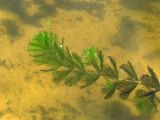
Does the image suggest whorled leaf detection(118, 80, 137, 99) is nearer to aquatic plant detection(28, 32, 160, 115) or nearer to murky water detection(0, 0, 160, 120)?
aquatic plant detection(28, 32, 160, 115)

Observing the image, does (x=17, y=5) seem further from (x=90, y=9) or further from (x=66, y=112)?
(x=66, y=112)

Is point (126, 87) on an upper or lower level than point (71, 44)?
lower

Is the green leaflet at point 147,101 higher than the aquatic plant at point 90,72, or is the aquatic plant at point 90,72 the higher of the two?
the aquatic plant at point 90,72

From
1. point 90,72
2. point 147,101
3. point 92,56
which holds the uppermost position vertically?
point 92,56

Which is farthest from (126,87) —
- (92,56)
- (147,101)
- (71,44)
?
(71,44)

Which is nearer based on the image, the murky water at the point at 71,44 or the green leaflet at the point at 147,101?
the green leaflet at the point at 147,101

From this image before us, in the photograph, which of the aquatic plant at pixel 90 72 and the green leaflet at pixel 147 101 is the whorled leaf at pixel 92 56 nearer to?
the aquatic plant at pixel 90 72

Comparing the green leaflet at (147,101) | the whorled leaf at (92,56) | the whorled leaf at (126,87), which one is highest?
the whorled leaf at (92,56)

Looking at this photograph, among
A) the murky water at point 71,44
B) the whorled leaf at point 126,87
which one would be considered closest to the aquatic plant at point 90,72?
the whorled leaf at point 126,87

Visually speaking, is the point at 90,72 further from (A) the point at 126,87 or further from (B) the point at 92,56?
(A) the point at 126,87

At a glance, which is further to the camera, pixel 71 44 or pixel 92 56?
pixel 71 44
